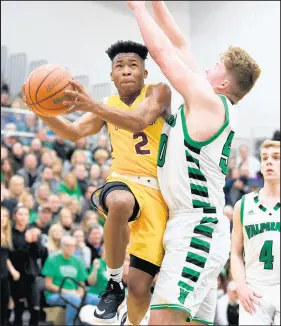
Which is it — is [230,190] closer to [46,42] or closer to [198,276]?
[46,42]

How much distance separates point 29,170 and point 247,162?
13.6 feet

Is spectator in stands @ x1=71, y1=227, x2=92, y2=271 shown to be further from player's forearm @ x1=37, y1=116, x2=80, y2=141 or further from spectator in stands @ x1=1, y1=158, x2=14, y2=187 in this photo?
player's forearm @ x1=37, y1=116, x2=80, y2=141

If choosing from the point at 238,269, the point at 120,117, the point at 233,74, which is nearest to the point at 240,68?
the point at 233,74

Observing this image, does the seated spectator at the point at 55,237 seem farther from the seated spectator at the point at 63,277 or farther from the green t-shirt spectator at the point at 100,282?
the green t-shirt spectator at the point at 100,282

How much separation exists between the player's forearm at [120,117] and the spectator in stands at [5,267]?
423 centimetres

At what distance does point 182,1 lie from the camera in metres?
10.7

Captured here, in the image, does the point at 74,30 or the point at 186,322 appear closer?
the point at 186,322

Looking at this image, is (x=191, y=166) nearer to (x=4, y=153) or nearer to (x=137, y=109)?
(x=137, y=109)

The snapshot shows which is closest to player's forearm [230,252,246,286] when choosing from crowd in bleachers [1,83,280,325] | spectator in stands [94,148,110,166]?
crowd in bleachers [1,83,280,325]

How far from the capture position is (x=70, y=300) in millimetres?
7898

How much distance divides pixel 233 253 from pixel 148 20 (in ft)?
8.25

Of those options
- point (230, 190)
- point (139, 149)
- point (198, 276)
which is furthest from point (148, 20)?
point (230, 190)

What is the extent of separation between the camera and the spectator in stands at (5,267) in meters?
7.34

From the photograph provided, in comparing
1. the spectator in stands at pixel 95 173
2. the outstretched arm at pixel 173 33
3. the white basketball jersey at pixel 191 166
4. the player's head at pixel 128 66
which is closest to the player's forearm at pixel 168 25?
the outstretched arm at pixel 173 33
